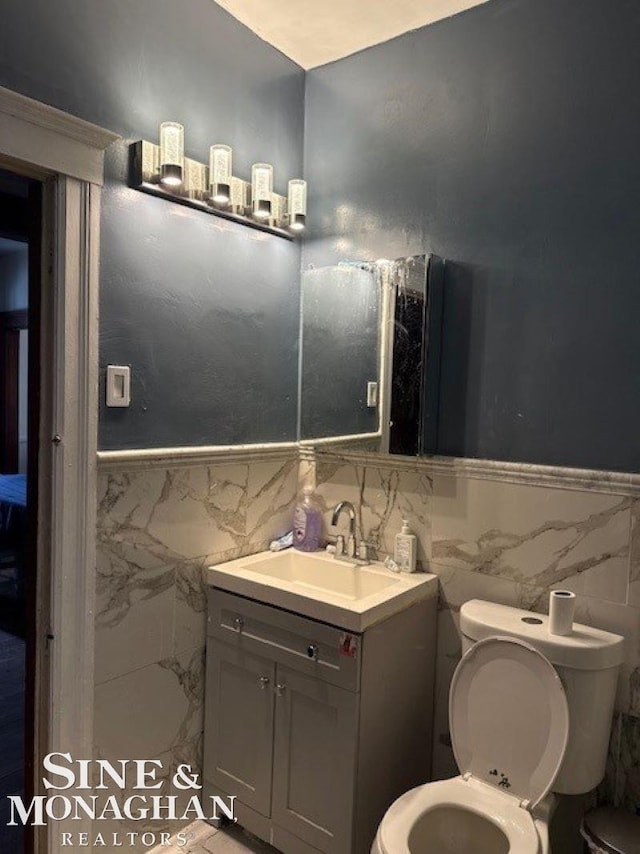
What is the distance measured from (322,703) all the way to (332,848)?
0.41 metres

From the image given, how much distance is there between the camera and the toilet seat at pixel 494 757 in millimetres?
1542

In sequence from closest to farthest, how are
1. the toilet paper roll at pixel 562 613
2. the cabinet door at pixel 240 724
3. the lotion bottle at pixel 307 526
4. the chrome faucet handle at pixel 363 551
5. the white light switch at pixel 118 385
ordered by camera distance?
the toilet paper roll at pixel 562 613 → the white light switch at pixel 118 385 → the cabinet door at pixel 240 724 → the chrome faucet handle at pixel 363 551 → the lotion bottle at pixel 307 526

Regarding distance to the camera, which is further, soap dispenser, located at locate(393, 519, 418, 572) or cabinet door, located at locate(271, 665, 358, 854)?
soap dispenser, located at locate(393, 519, 418, 572)

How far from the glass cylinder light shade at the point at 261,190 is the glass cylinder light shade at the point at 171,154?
0.35m

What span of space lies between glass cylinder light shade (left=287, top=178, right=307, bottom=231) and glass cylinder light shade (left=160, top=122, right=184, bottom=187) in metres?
0.53

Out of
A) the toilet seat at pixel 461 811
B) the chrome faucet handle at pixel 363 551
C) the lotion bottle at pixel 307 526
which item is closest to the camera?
the toilet seat at pixel 461 811

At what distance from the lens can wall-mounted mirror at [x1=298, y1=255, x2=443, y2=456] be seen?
2.06 m

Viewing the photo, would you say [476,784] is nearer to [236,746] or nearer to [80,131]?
[236,746]

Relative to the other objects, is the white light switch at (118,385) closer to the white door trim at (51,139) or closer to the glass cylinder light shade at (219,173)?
the white door trim at (51,139)

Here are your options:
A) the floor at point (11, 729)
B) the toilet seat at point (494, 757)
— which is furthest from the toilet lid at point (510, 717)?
the floor at point (11, 729)

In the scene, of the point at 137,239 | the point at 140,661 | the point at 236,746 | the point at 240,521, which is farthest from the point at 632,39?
the point at 236,746

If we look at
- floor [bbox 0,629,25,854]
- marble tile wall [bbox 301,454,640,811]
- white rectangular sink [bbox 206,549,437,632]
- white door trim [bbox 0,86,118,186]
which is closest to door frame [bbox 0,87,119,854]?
white door trim [bbox 0,86,118,186]

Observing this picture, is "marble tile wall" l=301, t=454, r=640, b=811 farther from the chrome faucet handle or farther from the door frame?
the door frame

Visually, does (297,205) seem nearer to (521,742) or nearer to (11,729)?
(521,742)
